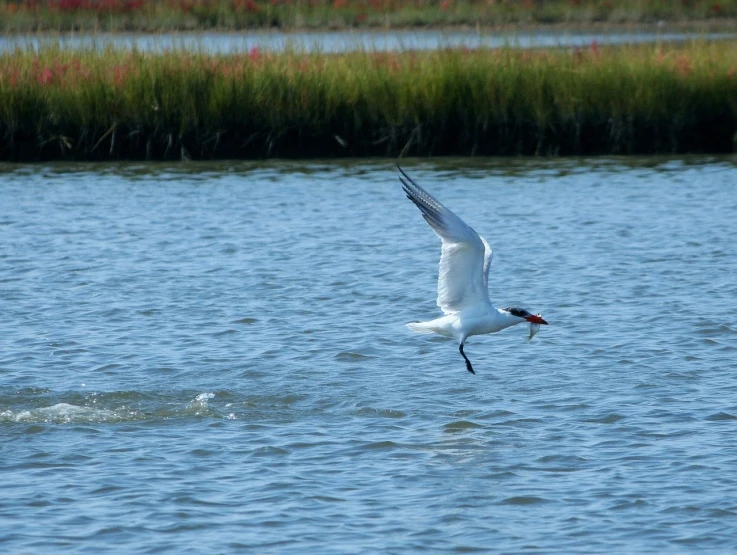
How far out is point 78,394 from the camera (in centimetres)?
777

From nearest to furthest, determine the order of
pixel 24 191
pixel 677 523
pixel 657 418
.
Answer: pixel 677 523
pixel 657 418
pixel 24 191

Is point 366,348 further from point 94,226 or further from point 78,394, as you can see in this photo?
point 94,226

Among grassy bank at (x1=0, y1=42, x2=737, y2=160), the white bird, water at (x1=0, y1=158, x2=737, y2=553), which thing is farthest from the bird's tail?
grassy bank at (x1=0, y1=42, x2=737, y2=160)

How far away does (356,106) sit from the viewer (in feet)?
52.9

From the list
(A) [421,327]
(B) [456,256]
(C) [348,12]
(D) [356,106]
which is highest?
(C) [348,12]

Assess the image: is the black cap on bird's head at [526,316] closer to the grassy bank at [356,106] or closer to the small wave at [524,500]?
the small wave at [524,500]

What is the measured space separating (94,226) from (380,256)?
10.5 feet

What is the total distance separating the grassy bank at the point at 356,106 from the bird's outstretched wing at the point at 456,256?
8.34 metres

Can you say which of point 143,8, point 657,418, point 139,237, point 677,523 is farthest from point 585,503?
point 143,8

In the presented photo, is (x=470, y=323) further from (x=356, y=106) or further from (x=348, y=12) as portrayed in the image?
(x=348, y=12)

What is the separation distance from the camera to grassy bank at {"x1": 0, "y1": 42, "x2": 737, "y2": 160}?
1588 centimetres

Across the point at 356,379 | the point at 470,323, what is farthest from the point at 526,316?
the point at 356,379

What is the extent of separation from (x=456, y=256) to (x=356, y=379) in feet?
3.55

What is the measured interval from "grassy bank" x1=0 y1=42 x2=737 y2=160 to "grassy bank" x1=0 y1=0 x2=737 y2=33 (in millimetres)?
14534
